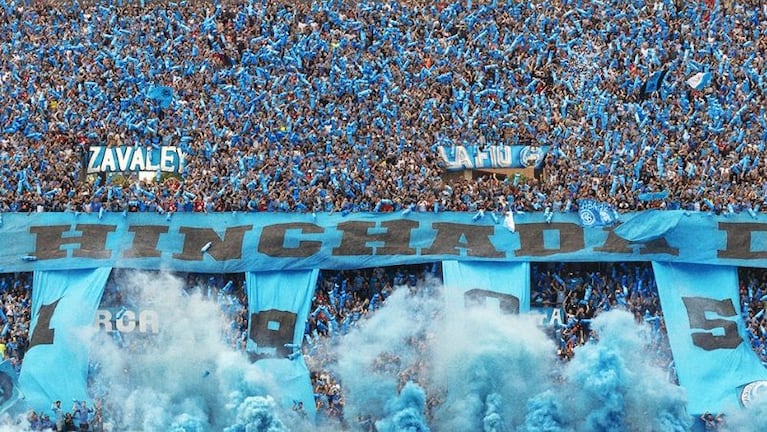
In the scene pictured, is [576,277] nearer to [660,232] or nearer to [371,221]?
[660,232]

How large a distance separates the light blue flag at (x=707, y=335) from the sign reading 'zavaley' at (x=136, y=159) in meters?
9.60

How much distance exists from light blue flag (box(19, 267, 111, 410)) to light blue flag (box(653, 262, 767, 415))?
10308 mm

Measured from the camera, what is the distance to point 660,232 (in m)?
24.6

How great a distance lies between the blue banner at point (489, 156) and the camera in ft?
86.6

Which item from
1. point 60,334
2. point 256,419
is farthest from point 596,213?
point 60,334

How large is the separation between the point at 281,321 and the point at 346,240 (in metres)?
1.96

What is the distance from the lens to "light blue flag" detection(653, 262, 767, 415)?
75.7 feet

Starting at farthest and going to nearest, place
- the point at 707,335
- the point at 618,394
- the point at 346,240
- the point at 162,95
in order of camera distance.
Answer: the point at 162,95 → the point at 346,240 → the point at 707,335 → the point at 618,394

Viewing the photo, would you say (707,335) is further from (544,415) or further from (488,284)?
(488,284)

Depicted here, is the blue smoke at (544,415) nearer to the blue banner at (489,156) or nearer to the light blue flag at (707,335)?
the light blue flag at (707,335)

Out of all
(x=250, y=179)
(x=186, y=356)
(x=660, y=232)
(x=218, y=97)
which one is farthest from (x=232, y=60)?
(x=660, y=232)

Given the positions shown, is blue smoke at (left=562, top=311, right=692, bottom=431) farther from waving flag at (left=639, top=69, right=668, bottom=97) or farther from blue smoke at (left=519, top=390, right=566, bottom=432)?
waving flag at (left=639, top=69, right=668, bottom=97)

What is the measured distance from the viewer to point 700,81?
2691 cm

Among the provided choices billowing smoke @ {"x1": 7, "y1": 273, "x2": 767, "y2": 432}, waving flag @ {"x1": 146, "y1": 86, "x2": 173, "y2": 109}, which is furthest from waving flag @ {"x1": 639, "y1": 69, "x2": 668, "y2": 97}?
waving flag @ {"x1": 146, "y1": 86, "x2": 173, "y2": 109}
